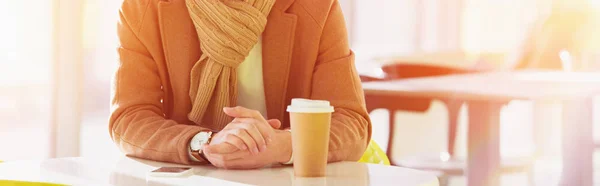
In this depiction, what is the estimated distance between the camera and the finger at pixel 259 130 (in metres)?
1.25

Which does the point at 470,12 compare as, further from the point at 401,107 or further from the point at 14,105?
the point at 14,105

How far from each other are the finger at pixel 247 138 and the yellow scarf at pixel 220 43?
0.29m

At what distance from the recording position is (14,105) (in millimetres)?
3510

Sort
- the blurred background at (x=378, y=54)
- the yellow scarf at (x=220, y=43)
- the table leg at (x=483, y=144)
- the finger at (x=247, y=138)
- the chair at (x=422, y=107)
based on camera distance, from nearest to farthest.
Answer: the finger at (x=247, y=138), the yellow scarf at (x=220, y=43), the blurred background at (x=378, y=54), the table leg at (x=483, y=144), the chair at (x=422, y=107)

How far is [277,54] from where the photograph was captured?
1584mm

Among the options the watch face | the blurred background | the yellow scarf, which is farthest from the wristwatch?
the blurred background

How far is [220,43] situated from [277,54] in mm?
144

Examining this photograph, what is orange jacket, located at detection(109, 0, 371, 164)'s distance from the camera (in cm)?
145

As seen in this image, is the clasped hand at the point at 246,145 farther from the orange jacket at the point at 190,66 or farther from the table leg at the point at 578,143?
the table leg at the point at 578,143

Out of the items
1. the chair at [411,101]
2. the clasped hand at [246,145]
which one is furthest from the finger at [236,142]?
the chair at [411,101]

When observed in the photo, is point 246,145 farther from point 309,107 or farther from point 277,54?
point 277,54

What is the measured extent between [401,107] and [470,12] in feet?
1.88

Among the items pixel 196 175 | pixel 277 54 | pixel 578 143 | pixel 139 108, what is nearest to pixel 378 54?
pixel 578 143

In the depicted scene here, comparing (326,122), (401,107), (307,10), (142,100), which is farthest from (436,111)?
(326,122)
